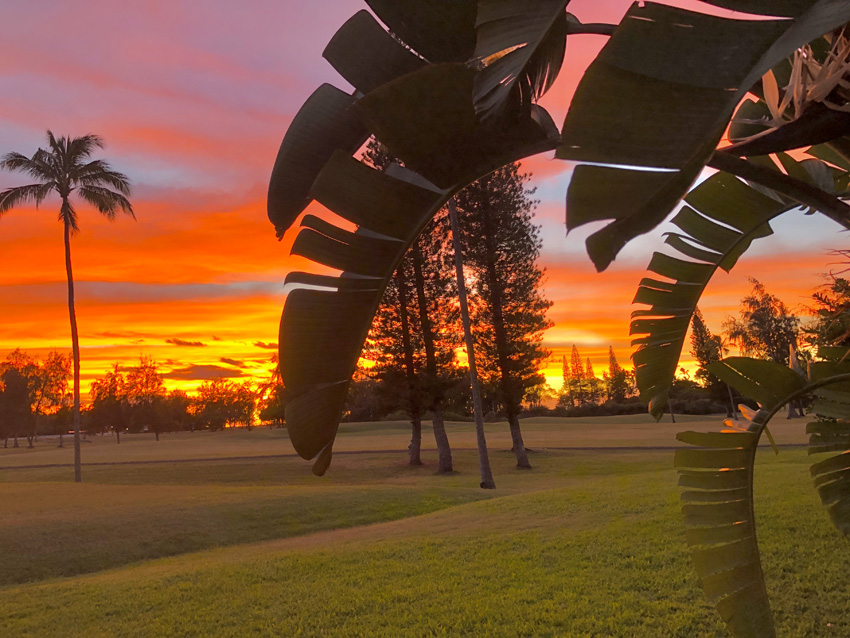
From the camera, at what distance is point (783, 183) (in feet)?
6.16

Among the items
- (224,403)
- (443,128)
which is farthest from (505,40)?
(224,403)

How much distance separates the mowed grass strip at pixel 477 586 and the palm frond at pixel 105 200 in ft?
49.8

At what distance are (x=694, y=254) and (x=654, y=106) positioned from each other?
93.6 inches

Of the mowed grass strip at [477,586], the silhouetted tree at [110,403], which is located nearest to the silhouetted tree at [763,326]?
the mowed grass strip at [477,586]

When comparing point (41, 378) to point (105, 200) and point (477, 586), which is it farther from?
point (477, 586)

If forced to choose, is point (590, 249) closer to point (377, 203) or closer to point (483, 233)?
point (377, 203)

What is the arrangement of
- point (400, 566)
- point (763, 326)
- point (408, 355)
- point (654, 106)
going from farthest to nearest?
point (763, 326)
point (408, 355)
point (400, 566)
point (654, 106)

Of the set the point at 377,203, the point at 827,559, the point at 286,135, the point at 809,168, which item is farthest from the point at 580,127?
the point at 827,559

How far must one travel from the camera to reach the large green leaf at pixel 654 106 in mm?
1095

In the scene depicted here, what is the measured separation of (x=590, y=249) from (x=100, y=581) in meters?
8.00

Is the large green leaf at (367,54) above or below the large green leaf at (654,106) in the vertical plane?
above

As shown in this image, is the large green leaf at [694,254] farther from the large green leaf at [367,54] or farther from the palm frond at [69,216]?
the palm frond at [69,216]

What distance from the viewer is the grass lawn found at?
4695 mm

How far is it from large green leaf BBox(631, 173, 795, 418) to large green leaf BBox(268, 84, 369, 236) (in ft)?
6.38
